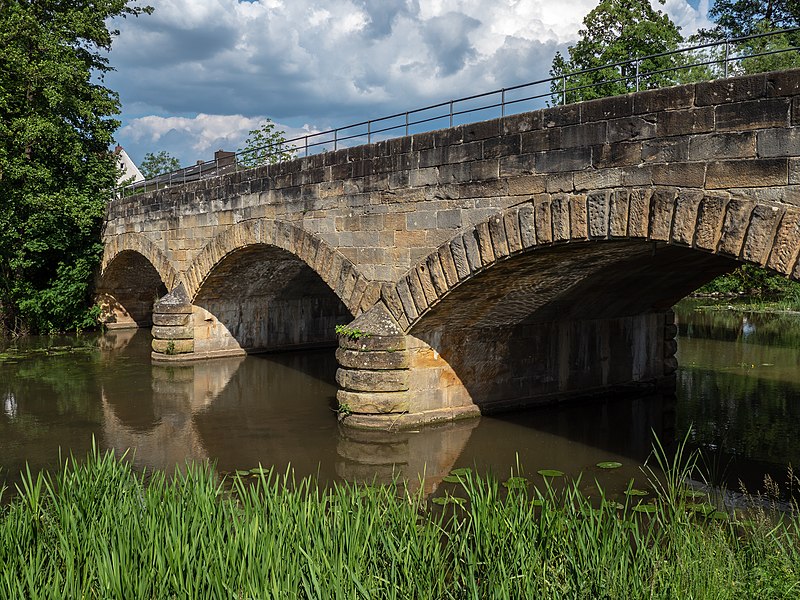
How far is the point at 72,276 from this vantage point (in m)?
22.1

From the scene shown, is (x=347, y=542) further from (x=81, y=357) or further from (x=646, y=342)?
(x=81, y=357)

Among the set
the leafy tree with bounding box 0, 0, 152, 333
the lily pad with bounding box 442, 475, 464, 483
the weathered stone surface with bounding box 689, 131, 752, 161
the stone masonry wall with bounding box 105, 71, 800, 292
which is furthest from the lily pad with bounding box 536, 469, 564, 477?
the leafy tree with bounding box 0, 0, 152, 333

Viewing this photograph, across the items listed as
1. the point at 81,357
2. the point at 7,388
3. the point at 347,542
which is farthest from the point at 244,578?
the point at 81,357

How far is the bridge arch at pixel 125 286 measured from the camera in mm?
21172

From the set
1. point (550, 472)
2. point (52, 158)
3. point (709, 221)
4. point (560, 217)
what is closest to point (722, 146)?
point (709, 221)

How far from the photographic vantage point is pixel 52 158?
68.3 feet

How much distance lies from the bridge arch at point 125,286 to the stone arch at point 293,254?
4855 mm

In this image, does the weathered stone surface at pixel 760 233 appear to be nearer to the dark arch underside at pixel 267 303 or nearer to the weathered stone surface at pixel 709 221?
the weathered stone surface at pixel 709 221

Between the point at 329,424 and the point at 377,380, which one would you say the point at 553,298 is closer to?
the point at 377,380

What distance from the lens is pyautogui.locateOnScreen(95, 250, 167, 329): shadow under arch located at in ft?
74.5

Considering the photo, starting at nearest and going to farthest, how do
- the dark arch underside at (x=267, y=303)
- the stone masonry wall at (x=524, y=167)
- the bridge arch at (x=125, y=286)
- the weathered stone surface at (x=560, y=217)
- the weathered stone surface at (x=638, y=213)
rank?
the stone masonry wall at (x=524, y=167), the weathered stone surface at (x=638, y=213), the weathered stone surface at (x=560, y=217), the dark arch underside at (x=267, y=303), the bridge arch at (x=125, y=286)

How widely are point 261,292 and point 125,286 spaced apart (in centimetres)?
802

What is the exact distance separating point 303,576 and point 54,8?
21.3 meters

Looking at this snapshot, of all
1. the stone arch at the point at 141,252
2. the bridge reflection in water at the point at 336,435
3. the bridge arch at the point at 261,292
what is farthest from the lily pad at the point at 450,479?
the stone arch at the point at 141,252
